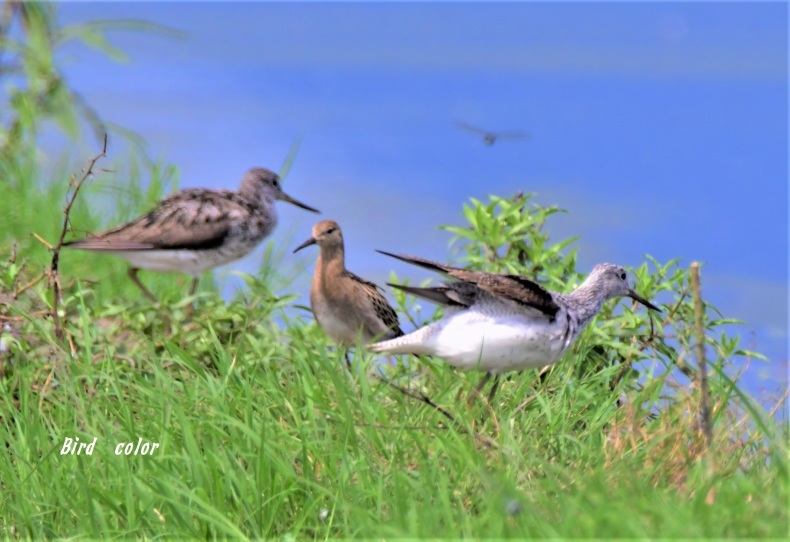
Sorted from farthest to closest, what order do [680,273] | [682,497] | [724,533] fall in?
[680,273] → [682,497] → [724,533]

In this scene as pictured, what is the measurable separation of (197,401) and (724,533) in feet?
10.8

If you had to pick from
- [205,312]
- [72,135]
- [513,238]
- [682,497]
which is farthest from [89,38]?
[682,497]

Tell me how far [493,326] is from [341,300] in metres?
2.03

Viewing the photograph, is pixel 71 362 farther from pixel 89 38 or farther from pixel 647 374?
pixel 89 38

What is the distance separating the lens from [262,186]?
452 inches

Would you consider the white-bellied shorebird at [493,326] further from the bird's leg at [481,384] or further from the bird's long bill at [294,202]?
the bird's long bill at [294,202]

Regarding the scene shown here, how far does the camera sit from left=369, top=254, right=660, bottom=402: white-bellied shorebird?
6.80 m

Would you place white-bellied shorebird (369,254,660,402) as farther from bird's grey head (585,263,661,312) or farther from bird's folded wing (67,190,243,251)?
bird's folded wing (67,190,243,251)

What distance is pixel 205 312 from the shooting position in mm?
9539

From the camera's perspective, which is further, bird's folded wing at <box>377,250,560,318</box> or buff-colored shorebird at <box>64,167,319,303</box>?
buff-colored shorebird at <box>64,167,319,303</box>

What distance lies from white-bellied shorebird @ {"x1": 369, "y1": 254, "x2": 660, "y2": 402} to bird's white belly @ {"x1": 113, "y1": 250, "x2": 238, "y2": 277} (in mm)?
3868

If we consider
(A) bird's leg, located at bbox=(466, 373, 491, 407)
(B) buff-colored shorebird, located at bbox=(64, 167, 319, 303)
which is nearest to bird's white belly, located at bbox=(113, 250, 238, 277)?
(B) buff-colored shorebird, located at bbox=(64, 167, 319, 303)

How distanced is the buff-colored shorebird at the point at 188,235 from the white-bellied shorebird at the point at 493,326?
386 cm

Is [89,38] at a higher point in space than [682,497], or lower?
higher
